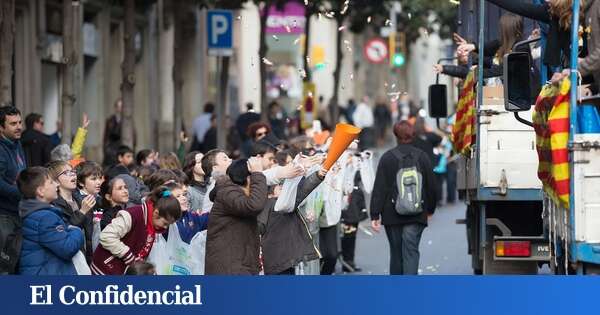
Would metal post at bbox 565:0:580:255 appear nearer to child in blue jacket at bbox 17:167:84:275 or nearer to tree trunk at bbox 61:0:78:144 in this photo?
child in blue jacket at bbox 17:167:84:275

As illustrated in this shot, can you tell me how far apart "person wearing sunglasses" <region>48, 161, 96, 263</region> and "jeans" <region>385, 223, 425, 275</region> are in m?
4.36

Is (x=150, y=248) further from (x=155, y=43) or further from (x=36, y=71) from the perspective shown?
(x=155, y=43)

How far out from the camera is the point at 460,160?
16.0 metres

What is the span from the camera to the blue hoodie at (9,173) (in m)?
13.0

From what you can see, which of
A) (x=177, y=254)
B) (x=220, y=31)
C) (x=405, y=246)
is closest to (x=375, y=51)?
(x=220, y=31)

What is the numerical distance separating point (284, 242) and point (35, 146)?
28.1 feet

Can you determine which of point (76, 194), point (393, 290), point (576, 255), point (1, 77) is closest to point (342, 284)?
point (393, 290)

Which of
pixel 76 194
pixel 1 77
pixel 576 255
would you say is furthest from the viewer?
pixel 1 77

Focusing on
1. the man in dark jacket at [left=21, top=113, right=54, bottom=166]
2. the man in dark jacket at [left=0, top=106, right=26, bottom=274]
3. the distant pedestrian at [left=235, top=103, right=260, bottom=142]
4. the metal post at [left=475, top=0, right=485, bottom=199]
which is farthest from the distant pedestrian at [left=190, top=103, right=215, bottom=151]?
the metal post at [left=475, top=0, right=485, bottom=199]

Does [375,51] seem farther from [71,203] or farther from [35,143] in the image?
[71,203]

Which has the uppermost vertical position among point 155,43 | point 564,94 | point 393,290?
point 155,43

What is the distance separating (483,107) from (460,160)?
2457 millimetres

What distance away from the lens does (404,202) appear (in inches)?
605

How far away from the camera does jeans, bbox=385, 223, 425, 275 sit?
15406 mm
